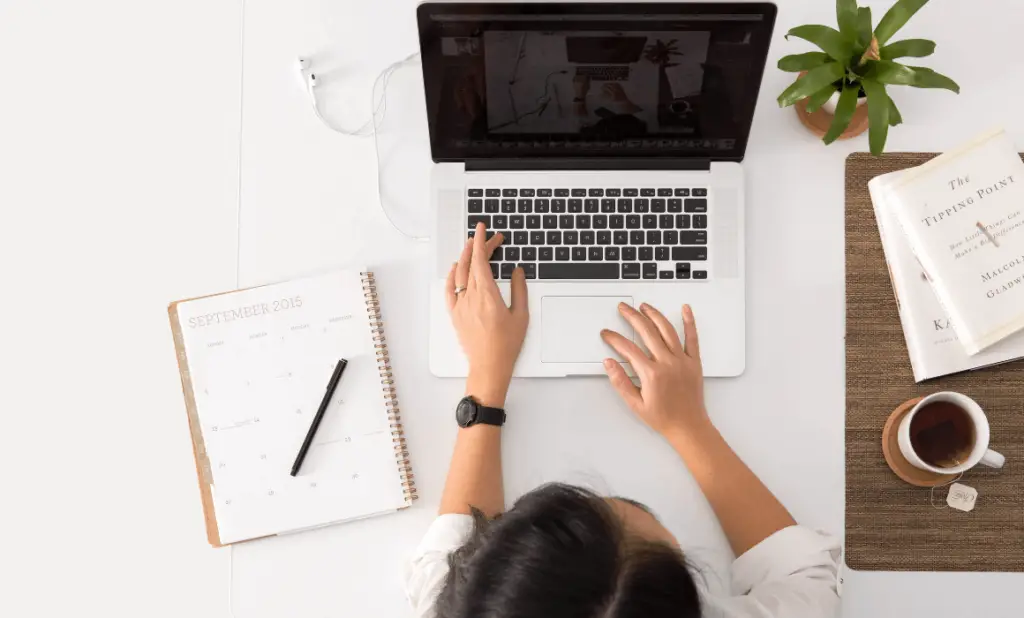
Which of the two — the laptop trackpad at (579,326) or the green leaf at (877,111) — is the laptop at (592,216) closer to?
the laptop trackpad at (579,326)

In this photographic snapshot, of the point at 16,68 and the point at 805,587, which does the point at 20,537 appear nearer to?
the point at 16,68

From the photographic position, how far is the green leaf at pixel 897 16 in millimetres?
764

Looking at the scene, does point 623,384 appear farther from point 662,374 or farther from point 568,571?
point 568,571

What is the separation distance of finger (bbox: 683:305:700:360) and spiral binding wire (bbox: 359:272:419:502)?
348 millimetres

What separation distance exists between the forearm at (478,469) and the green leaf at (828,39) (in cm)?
50

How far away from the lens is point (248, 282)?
91 cm

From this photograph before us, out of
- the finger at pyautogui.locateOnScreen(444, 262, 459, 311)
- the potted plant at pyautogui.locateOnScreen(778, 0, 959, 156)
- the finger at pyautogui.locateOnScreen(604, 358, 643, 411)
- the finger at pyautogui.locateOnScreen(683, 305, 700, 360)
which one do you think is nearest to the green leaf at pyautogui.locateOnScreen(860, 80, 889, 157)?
the potted plant at pyautogui.locateOnScreen(778, 0, 959, 156)

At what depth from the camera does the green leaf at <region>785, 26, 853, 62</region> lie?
775 millimetres

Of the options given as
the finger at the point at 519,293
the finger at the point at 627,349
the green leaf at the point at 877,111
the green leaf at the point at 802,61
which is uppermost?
the green leaf at the point at 802,61

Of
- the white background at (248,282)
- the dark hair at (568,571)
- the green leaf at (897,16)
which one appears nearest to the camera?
the dark hair at (568,571)

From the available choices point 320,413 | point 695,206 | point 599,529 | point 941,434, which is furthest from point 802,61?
point 320,413

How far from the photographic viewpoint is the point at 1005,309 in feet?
2.69

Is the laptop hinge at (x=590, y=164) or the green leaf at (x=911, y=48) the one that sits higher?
the green leaf at (x=911, y=48)

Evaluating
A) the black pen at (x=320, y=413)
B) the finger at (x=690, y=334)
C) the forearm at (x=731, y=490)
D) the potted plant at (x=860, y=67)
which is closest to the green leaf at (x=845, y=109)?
the potted plant at (x=860, y=67)
